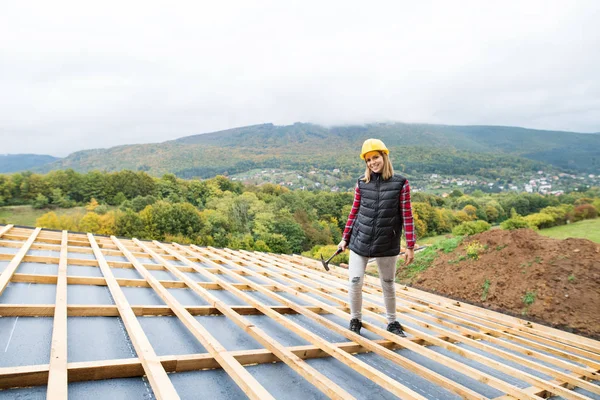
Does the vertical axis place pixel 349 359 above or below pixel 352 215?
below

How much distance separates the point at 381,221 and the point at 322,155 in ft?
459

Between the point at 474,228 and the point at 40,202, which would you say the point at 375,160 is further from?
the point at 40,202

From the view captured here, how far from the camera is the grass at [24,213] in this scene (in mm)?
41250

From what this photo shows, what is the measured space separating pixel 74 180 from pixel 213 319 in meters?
59.4

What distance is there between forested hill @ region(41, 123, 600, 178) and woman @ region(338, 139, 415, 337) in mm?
104234

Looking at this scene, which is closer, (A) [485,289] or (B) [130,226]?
(A) [485,289]

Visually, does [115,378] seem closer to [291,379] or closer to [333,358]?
[291,379]

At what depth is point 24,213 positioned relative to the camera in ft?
144

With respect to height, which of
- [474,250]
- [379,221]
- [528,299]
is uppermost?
[379,221]

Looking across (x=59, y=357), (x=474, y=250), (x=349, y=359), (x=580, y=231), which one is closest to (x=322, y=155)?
(x=580, y=231)

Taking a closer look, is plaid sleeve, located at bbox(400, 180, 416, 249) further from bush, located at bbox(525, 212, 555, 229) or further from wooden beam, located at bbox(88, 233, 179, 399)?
bush, located at bbox(525, 212, 555, 229)

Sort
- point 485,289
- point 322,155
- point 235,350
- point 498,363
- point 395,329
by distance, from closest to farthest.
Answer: point 235,350, point 498,363, point 395,329, point 485,289, point 322,155

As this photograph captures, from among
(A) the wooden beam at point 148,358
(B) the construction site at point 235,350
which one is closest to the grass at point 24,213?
(B) the construction site at point 235,350

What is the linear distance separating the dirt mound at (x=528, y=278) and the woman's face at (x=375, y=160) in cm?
638
